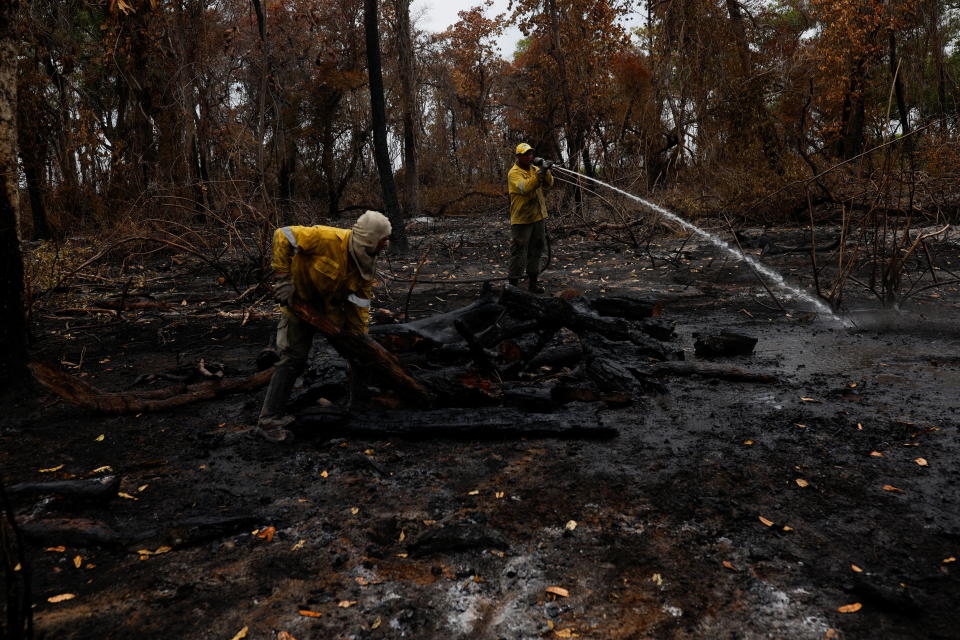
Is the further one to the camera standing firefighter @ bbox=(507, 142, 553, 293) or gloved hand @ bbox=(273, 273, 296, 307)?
standing firefighter @ bbox=(507, 142, 553, 293)

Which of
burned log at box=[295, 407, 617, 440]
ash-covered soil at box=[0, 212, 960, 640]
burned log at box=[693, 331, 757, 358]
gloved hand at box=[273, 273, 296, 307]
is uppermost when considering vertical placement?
gloved hand at box=[273, 273, 296, 307]

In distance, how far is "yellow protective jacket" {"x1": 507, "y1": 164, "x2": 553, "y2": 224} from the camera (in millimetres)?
7699

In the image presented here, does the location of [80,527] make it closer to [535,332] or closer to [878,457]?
[535,332]

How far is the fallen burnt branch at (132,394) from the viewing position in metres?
4.52

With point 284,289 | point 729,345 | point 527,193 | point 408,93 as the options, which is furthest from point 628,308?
point 408,93

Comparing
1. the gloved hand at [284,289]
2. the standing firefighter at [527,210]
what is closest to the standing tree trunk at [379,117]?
the standing firefighter at [527,210]

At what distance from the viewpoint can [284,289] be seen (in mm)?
3971

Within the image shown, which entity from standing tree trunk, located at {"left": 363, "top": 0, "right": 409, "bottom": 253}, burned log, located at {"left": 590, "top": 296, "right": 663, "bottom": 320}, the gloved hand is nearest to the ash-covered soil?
the gloved hand

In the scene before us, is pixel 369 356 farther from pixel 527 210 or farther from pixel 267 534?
pixel 527 210

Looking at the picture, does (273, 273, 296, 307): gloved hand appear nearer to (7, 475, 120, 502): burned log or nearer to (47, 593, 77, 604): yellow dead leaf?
(7, 475, 120, 502): burned log

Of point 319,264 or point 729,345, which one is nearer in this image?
point 319,264

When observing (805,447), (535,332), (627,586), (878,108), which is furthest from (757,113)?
(627,586)

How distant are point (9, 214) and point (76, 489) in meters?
2.76

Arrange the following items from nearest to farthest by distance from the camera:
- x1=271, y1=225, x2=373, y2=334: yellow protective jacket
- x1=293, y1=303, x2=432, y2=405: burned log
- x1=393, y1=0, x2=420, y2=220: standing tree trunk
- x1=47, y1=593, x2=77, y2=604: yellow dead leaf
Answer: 1. x1=47, y1=593, x2=77, y2=604: yellow dead leaf
2. x1=271, y1=225, x2=373, y2=334: yellow protective jacket
3. x1=293, y1=303, x2=432, y2=405: burned log
4. x1=393, y1=0, x2=420, y2=220: standing tree trunk
